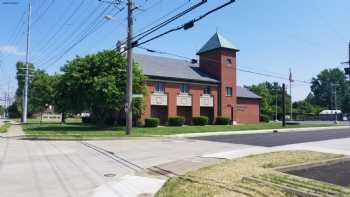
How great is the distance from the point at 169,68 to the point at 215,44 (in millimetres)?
8134

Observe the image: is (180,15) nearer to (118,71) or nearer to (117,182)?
(117,182)

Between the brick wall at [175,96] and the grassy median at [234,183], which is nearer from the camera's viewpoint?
the grassy median at [234,183]

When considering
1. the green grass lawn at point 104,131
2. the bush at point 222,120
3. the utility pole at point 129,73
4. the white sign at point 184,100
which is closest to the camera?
the utility pole at point 129,73

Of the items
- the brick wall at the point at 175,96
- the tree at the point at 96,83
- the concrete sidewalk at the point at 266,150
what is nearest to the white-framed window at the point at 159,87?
the brick wall at the point at 175,96

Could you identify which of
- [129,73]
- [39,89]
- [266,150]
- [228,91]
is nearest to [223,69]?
[228,91]

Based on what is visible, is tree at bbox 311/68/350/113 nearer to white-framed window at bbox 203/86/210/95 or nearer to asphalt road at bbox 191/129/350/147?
white-framed window at bbox 203/86/210/95

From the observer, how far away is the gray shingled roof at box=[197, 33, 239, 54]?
4785cm

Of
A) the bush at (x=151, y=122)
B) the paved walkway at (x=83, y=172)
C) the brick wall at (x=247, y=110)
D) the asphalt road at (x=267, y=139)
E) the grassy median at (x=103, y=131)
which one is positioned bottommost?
the paved walkway at (x=83, y=172)

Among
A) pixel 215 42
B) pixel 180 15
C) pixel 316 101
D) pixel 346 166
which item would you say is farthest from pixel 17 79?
pixel 316 101

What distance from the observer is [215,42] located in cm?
4884

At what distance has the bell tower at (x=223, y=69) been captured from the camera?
4734 cm

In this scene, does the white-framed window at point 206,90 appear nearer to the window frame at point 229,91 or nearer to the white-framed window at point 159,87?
the window frame at point 229,91

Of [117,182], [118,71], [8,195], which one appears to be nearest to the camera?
[8,195]

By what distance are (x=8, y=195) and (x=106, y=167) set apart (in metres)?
4.08
